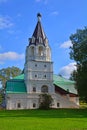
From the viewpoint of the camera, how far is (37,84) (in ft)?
230

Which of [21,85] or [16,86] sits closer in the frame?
[16,86]

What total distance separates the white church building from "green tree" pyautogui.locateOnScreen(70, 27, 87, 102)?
19038 millimetres

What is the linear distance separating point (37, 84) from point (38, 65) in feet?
15.1

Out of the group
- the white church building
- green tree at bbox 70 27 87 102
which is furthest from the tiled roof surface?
green tree at bbox 70 27 87 102

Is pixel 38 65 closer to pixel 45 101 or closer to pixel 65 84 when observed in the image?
pixel 65 84

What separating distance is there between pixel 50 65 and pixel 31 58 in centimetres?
490

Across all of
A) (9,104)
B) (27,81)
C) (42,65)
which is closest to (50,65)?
(42,65)

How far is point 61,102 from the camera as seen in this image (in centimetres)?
7006

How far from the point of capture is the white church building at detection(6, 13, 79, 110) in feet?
224

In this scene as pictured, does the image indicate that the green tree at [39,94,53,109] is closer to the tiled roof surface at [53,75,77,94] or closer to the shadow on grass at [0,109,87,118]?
the tiled roof surface at [53,75,77,94]

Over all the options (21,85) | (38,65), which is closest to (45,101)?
(21,85)

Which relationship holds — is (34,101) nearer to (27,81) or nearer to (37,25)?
(27,81)
